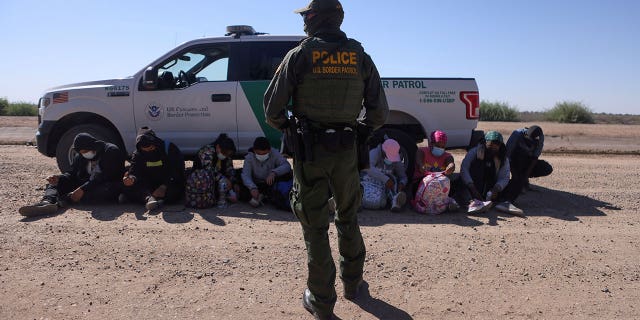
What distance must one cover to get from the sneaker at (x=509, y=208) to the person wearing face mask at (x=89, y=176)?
460 cm

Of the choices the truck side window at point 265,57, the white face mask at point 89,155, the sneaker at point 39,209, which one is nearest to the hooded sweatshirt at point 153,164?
the white face mask at point 89,155

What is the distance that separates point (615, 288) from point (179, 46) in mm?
5899

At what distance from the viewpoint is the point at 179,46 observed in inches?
285

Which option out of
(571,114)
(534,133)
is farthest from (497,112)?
(534,133)

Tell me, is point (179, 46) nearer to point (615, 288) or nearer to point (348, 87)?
point (348, 87)

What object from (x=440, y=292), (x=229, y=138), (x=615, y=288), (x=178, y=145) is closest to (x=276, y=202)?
(x=229, y=138)

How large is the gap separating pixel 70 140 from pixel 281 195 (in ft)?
10.3

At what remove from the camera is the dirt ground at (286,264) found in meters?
3.60

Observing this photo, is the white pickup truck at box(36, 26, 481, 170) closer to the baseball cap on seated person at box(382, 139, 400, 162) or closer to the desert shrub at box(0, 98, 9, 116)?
the baseball cap on seated person at box(382, 139, 400, 162)

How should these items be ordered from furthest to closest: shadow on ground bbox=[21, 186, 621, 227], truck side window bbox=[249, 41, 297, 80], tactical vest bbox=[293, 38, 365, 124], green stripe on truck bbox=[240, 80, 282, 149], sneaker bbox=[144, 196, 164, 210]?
1. truck side window bbox=[249, 41, 297, 80]
2. green stripe on truck bbox=[240, 80, 282, 149]
3. sneaker bbox=[144, 196, 164, 210]
4. shadow on ground bbox=[21, 186, 621, 227]
5. tactical vest bbox=[293, 38, 365, 124]

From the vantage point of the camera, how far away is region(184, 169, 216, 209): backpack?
6.23 metres

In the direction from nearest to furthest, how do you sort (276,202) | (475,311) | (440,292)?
(475,311) → (440,292) → (276,202)

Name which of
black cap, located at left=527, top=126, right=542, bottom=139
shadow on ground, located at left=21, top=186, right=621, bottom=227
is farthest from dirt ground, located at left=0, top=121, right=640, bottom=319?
black cap, located at left=527, top=126, right=542, bottom=139

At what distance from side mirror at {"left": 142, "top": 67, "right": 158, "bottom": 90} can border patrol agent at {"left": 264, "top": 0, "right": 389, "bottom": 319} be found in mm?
4014
